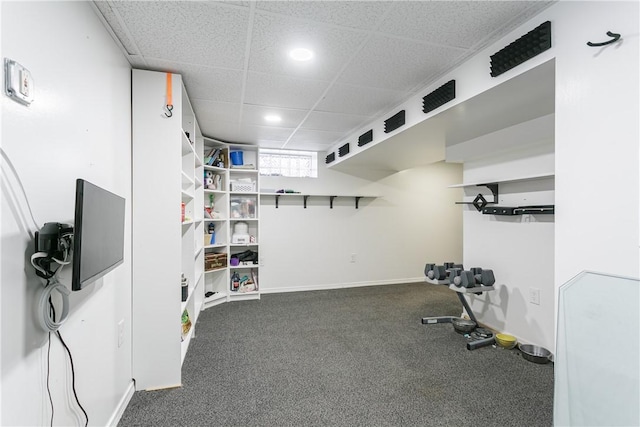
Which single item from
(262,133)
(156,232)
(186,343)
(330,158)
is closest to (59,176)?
(156,232)

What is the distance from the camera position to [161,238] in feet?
6.90

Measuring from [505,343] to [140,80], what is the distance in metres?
3.75

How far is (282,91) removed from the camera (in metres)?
2.58

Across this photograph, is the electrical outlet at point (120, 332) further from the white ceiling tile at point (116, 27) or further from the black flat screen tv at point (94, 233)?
the white ceiling tile at point (116, 27)

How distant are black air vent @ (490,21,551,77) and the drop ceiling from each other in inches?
4.7

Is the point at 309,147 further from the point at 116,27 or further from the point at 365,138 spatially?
the point at 116,27

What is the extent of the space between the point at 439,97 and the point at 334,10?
3.60ft

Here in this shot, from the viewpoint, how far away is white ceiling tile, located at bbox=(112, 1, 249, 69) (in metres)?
1.52

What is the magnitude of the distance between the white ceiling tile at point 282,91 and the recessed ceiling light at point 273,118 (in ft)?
1.06

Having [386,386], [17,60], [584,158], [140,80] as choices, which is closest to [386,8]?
[584,158]

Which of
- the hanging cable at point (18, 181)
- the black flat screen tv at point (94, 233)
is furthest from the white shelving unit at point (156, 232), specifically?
the hanging cable at point (18, 181)

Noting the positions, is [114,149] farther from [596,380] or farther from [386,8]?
[596,380]

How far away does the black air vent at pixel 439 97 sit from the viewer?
211 cm

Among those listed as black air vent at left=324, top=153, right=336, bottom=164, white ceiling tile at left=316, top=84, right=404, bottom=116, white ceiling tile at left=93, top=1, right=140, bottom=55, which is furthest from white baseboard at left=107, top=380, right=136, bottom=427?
black air vent at left=324, top=153, right=336, bottom=164
